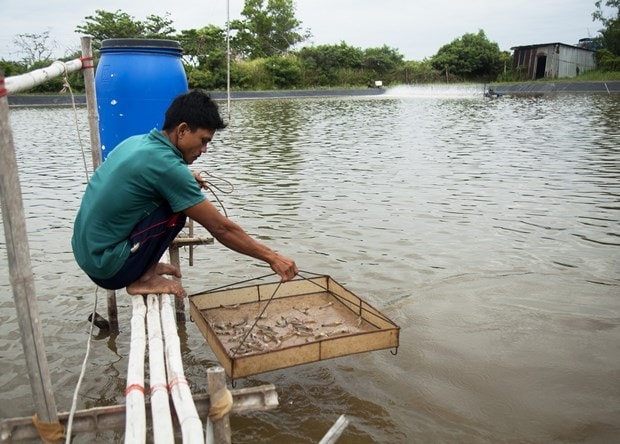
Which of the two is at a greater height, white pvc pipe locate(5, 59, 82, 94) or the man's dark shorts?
white pvc pipe locate(5, 59, 82, 94)

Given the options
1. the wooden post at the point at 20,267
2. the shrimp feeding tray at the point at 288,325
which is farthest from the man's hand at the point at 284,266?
the wooden post at the point at 20,267

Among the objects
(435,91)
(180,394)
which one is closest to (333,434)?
(180,394)

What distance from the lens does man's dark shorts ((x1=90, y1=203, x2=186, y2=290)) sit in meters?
3.22

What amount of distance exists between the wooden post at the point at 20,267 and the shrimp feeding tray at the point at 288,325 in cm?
108

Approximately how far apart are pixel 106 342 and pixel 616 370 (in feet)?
13.7

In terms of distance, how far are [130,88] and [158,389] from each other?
2903 mm

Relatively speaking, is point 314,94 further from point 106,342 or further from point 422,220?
point 106,342

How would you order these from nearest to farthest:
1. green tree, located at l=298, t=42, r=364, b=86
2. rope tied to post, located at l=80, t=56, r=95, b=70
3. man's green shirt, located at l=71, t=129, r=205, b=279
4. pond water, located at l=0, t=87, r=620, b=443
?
man's green shirt, located at l=71, t=129, r=205, b=279
pond water, located at l=0, t=87, r=620, b=443
rope tied to post, located at l=80, t=56, r=95, b=70
green tree, located at l=298, t=42, r=364, b=86

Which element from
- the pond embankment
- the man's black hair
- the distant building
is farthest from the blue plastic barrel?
the distant building

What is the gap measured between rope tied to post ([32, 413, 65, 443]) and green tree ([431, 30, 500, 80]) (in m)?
56.7

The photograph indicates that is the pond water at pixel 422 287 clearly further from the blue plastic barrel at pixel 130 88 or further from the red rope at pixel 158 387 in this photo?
the blue plastic barrel at pixel 130 88

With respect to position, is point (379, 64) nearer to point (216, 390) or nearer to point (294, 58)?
point (294, 58)

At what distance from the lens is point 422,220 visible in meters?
8.24

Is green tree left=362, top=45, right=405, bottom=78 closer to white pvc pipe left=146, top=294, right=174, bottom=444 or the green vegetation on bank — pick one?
the green vegetation on bank
